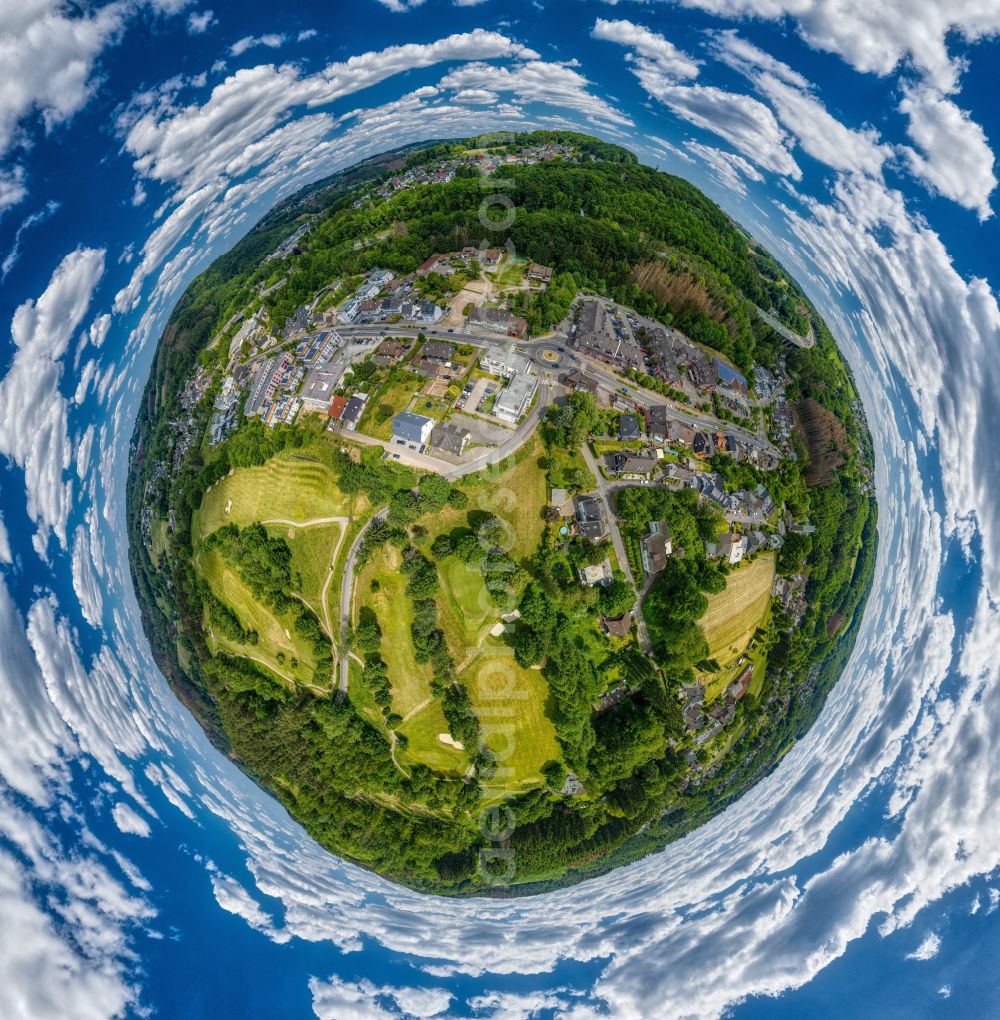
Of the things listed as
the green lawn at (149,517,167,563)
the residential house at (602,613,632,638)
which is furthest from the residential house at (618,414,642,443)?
the green lawn at (149,517,167,563)

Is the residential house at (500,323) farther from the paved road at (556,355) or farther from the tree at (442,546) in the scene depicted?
the tree at (442,546)

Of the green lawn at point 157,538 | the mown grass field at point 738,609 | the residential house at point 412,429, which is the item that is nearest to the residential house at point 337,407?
the residential house at point 412,429

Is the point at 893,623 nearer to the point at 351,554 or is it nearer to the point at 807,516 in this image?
the point at 807,516

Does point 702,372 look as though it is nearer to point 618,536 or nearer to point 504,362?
point 618,536

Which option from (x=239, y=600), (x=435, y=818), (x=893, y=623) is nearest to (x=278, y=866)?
(x=435, y=818)

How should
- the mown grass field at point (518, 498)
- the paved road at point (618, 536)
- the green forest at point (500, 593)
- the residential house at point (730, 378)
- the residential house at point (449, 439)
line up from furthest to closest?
the residential house at point (730, 378)
the paved road at point (618, 536)
the green forest at point (500, 593)
the mown grass field at point (518, 498)
the residential house at point (449, 439)

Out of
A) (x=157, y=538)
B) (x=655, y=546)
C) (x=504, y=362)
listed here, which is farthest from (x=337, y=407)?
(x=655, y=546)
